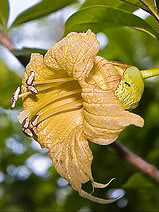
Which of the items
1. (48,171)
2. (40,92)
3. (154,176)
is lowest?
(48,171)

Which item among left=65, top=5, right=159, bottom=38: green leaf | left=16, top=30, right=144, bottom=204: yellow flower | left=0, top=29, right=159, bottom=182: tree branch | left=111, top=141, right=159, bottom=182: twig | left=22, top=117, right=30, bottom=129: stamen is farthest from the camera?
left=111, top=141, right=159, bottom=182: twig

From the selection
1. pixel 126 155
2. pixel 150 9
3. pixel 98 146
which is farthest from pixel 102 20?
pixel 98 146

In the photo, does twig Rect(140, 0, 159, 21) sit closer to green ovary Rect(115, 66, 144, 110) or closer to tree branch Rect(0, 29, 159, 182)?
green ovary Rect(115, 66, 144, 110)

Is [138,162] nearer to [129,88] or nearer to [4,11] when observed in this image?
[129,88]

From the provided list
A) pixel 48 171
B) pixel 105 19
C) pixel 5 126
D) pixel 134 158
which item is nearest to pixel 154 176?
pixel 134 158

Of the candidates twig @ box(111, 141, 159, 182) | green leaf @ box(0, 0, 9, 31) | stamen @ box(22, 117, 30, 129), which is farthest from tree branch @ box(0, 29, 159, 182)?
A: stamen @ box(22, 117, 30, 129)

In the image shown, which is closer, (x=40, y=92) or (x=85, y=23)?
(x=40, y=92)

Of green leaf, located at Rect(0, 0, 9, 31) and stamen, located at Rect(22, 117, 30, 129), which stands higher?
green leaf, located at Rect(0, 0, 9, 31)

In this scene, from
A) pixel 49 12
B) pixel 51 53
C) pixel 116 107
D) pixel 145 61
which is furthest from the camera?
pixel 145 61

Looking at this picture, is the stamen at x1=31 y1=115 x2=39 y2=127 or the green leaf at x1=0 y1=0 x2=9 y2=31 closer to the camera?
the stamen at x1=31 y1=115 x2=39 y2=127

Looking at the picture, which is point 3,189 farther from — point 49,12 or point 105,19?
point 105,19
